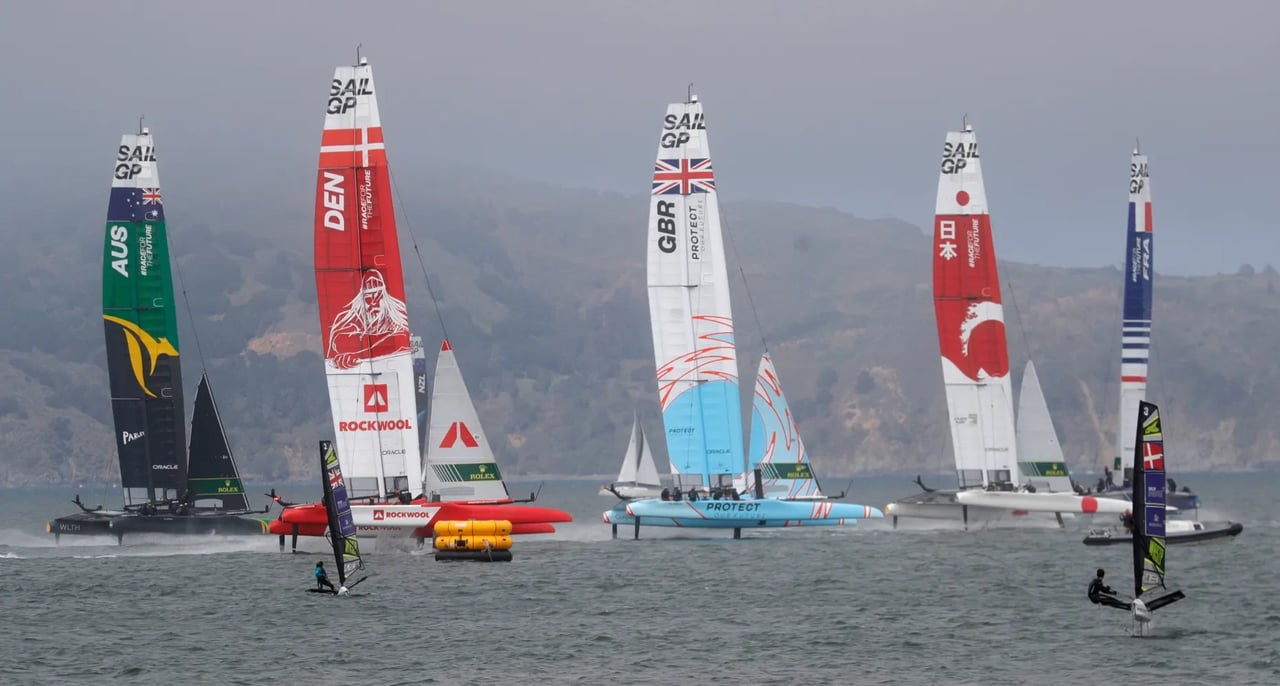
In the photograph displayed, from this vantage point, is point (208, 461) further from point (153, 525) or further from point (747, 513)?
point (747, 513)

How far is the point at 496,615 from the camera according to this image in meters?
44.2

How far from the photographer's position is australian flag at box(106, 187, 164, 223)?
210 feet

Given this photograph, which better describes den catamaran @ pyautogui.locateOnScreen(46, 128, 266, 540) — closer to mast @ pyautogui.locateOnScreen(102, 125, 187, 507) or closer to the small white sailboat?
mast @ pyautogui.locateOnScreen(102, 125, 187, 507)

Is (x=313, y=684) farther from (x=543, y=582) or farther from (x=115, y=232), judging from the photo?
(x=115, y=232)

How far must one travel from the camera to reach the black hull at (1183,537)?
60250 mm

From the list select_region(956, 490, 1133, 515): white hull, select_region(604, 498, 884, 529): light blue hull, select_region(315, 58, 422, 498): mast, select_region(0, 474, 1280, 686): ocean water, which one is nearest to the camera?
select_region(0, 474, 1280, 686): ocean water

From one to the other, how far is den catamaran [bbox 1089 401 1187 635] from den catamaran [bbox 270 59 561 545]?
2311cm

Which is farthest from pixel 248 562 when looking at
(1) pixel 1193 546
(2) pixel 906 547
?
(1) pixel 1193 546

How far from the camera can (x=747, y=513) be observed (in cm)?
5947

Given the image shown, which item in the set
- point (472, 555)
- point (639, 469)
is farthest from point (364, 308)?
point (639, 469)

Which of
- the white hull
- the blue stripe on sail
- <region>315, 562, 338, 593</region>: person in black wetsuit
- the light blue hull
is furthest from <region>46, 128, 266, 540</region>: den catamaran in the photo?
the white hull

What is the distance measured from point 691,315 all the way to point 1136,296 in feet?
79.9

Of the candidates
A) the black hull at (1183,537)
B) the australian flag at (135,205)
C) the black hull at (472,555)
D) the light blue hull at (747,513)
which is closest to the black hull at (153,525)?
the australian flag at (135,205)

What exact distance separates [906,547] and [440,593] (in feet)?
71.9
